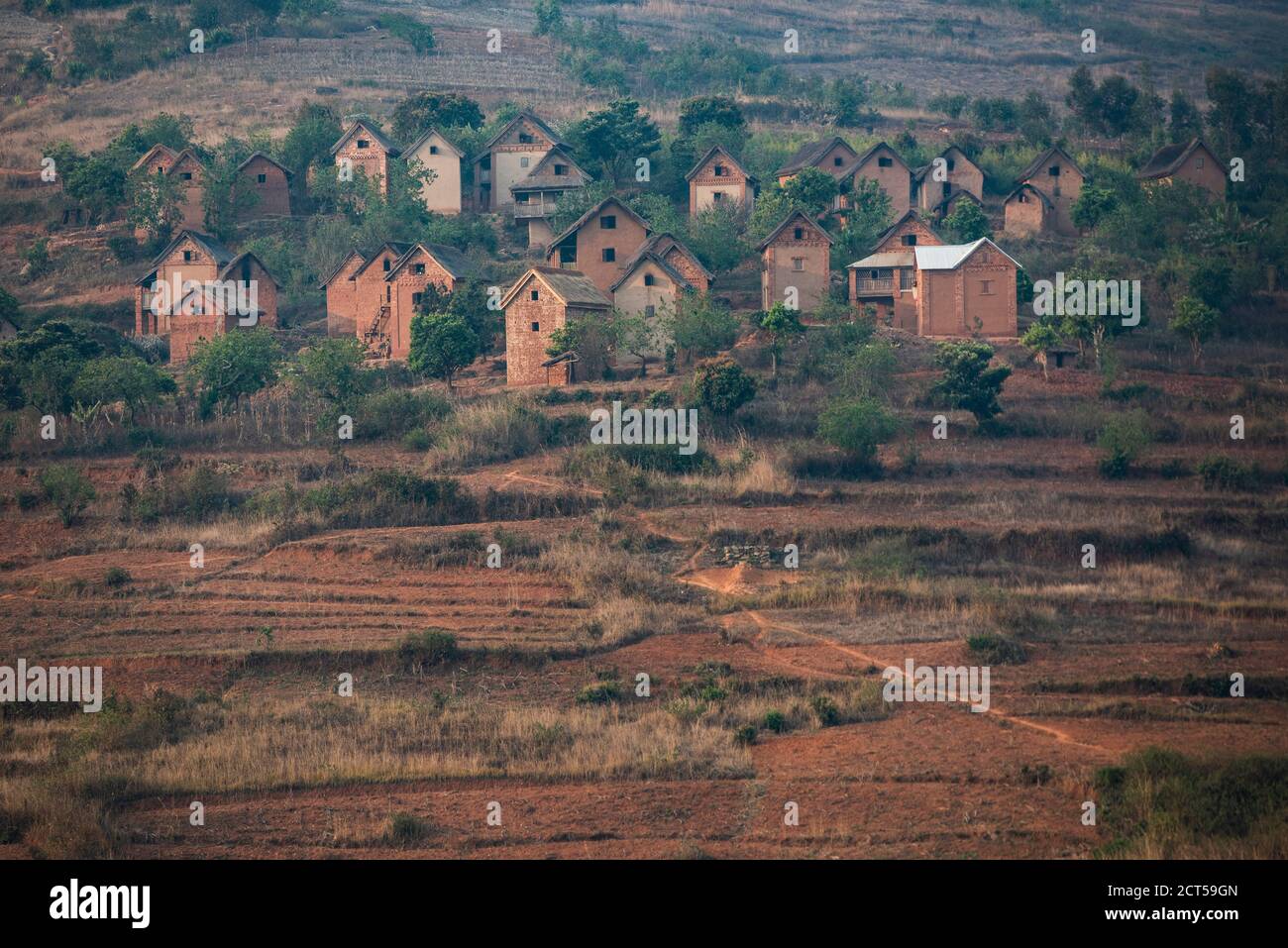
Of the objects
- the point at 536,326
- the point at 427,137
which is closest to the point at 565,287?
the point at 536,326

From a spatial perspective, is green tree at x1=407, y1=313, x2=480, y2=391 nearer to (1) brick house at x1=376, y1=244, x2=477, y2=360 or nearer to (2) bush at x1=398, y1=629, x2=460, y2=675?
(1) brick house at x1=376, y1=244, x2=477, y2=360

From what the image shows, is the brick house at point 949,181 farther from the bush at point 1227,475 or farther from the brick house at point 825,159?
the bush at point 1227,475

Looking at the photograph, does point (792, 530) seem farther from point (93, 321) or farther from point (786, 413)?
point (93, 321)

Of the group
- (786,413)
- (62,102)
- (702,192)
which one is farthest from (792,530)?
(62,102)

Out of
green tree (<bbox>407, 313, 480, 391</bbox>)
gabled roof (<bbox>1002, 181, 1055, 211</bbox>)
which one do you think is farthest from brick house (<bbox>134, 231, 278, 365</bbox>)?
gabled roof (<bbox>1002, 181, 1055, 211</bbox>)

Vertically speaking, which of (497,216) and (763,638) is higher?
(497,216)

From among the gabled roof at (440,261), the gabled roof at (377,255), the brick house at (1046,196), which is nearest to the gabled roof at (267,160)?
the gabled roof at (377,255)

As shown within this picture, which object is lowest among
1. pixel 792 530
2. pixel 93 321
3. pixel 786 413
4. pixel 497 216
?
pixel 792 530

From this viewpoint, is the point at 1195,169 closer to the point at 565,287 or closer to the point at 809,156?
the point at 809,156
